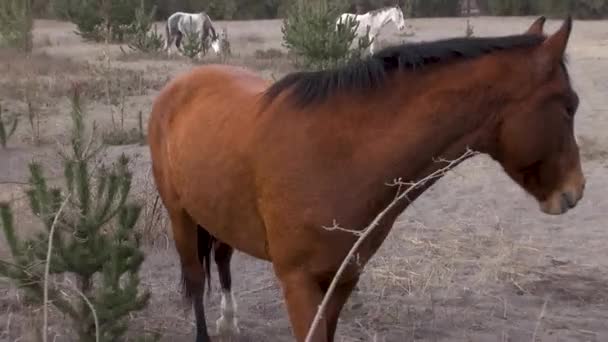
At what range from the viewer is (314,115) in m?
3.35

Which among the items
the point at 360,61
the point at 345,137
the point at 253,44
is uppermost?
the point at 360,61

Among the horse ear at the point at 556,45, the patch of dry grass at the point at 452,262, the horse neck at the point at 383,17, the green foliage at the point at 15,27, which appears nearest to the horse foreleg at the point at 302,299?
the horse ear at the point at 556,45

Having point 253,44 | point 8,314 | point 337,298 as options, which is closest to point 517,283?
point 337,298

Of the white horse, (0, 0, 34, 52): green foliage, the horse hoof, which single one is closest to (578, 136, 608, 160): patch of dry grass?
the horse hoof

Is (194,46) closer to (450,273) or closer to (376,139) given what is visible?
(450,273)

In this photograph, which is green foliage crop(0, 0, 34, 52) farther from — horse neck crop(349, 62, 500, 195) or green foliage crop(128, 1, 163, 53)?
horse neck crop(349, 62, 500, 195)

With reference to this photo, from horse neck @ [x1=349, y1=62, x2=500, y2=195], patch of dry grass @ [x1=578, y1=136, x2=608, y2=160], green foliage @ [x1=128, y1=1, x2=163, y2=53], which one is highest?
horse neck @ [x1=349, y1=62, x2=500, y2=195]

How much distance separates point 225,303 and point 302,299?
1.59 meters

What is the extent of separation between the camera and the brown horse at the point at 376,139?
3.08m

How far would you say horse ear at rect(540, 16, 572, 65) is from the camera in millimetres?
3035

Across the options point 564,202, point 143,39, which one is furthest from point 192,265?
point 143,39

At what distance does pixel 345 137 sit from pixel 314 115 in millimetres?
168

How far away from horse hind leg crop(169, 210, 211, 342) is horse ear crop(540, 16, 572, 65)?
2.19m

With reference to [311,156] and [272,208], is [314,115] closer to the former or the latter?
→ [311,156]
